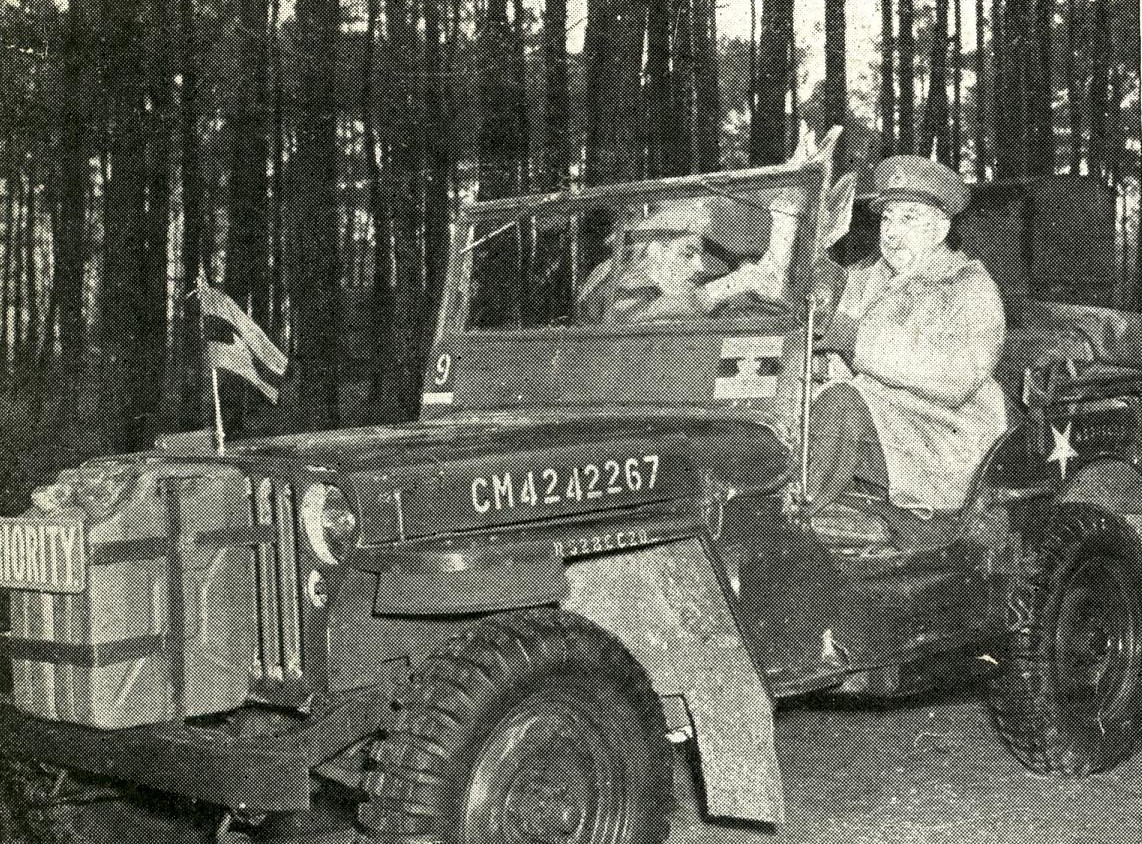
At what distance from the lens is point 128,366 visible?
10672 mm

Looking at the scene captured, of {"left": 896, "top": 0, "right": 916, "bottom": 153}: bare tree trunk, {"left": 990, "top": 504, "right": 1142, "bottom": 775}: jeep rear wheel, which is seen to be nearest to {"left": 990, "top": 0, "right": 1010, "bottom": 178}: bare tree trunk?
{"left": 896, "top": 0, "right": 916, "bottom": 153}: bare tree trunk

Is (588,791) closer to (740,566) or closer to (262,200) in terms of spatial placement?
(740,566)

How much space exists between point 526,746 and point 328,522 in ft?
2.76

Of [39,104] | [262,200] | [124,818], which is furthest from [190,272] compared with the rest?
[124,818]

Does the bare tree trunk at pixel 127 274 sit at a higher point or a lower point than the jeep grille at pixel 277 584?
higher

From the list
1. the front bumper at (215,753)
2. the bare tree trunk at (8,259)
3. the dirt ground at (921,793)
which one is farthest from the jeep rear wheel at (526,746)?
the bare tree trunk at (8,259)

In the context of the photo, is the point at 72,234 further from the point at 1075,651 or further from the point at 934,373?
the point at 1075,651

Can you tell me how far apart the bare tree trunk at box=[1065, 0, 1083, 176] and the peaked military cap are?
171 inches

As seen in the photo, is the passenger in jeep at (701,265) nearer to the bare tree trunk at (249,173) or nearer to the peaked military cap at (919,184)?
the peaked military cap at (919,184)

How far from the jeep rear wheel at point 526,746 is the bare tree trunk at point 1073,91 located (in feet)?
22.3

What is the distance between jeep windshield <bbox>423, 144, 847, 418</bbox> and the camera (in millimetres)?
5359

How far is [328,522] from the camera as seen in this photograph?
13.6 feet

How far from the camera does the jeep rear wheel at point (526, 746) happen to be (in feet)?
13.1

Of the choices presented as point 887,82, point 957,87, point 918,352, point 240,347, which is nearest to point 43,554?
point 240,347
